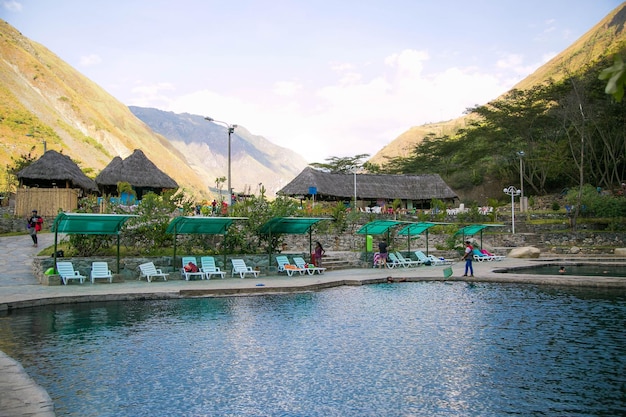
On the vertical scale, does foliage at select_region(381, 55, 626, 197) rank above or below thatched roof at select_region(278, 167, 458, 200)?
above

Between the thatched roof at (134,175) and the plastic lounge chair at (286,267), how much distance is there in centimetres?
1839

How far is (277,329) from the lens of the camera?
378 inches

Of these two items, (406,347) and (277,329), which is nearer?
(406,347)

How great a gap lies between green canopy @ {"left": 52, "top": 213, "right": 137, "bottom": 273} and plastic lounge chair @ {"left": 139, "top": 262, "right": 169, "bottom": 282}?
29.5 inches

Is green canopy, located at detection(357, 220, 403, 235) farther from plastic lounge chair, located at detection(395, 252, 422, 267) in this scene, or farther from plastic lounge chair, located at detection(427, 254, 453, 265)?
plastic lounge chair, located at detection(427, 254, 453, 265)

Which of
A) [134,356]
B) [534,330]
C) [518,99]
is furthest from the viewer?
[518,99]

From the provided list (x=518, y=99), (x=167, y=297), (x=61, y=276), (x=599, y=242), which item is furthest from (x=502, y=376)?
(x=518, y=99)

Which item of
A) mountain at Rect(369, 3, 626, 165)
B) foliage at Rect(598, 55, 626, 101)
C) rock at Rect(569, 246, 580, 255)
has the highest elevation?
mountain at Rect(369, 3, 626, 165)

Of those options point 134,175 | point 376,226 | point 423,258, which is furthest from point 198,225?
point 134,175

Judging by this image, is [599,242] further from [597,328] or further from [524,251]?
[597,328]

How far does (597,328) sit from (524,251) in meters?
19.5

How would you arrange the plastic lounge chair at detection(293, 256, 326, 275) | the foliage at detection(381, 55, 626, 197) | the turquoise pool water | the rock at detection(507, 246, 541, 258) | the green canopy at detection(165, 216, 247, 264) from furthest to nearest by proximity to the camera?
the foliage at detection(381, 55, 626, 197)
the rock at detection(507, 246, 541, 258)
the plastic lounge chair at detection(293, 256, 326, 275)
the green canopy at detection(165, 216, 247, 264)
the turquoise pool water

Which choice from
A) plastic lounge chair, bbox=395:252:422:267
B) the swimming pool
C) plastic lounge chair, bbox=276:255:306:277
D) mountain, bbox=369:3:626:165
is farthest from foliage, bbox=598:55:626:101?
mountain, bbox=369:3:626:165

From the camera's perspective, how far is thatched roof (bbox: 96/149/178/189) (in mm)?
35562
